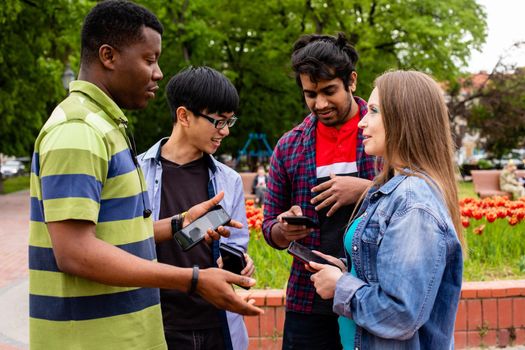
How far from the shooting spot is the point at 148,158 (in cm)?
291

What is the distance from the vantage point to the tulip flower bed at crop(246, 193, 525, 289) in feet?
17.9

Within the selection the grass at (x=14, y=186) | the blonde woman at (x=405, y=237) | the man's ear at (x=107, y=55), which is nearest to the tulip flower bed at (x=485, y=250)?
the blonde woman at (x=405, y=237)

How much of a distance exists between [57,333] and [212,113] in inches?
57.4

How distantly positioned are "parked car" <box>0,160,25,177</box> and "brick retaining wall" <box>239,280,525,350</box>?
48973mm

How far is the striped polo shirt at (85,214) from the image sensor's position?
1.71m

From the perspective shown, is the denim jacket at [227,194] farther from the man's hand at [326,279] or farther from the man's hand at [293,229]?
the man's hand at [326,279]

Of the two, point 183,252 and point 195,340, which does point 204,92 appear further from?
point 195,340

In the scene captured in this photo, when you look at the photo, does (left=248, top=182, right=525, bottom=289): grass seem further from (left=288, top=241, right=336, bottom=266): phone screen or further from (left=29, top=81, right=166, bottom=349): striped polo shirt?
(left=29, top=81, right=166, bottom=349): striped polo shirt

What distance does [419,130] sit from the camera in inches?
83.9

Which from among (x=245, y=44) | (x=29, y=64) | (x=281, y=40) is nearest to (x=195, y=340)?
(x=29, y=64)

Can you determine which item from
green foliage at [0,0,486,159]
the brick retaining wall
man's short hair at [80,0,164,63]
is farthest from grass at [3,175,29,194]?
man's short hair at [80,0,164,63]

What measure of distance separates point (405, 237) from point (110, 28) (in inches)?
46.5

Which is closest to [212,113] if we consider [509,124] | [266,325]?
[266,325]

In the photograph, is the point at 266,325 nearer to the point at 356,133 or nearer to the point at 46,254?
the point at 356,133
